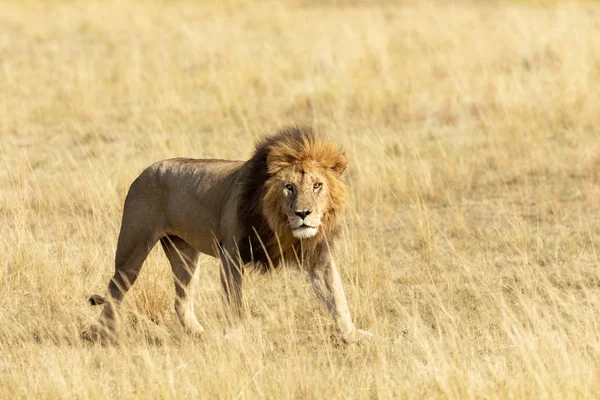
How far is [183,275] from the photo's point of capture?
6.21 metres

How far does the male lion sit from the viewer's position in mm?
5383

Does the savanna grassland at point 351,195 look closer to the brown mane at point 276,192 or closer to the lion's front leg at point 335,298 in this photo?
the lion's front leg at point 335,298

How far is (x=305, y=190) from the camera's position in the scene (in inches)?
209

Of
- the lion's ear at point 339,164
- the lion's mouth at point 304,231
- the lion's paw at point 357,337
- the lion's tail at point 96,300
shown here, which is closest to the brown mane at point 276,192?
the lion's ear at point 339,164

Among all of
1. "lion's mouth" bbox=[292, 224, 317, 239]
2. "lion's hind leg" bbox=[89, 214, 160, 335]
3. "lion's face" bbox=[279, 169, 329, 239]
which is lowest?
"lion's hind leg" bbox=[89, 214, 160, 335]

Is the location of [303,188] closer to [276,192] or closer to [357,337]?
[276,192]

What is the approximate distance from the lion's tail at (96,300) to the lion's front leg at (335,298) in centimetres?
113

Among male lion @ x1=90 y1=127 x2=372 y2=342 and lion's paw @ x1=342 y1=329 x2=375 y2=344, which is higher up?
male lion @ x1=90 y1=127 x2=372 y2=342

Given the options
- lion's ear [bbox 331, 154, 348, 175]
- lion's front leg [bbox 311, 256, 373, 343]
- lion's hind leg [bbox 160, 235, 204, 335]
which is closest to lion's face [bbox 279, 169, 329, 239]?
lion's ear [bbox 331, 154, 348, 175]

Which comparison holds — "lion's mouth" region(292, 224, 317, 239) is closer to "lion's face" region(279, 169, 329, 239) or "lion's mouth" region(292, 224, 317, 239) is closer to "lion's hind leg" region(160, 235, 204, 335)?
"lion's face" region(279, 169, 329, 239)

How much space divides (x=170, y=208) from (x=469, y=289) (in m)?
1.88

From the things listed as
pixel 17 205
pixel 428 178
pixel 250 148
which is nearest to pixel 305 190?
pixel 17 205

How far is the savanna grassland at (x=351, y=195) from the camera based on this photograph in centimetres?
504

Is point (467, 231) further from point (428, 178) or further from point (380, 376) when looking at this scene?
point (380, 376)
